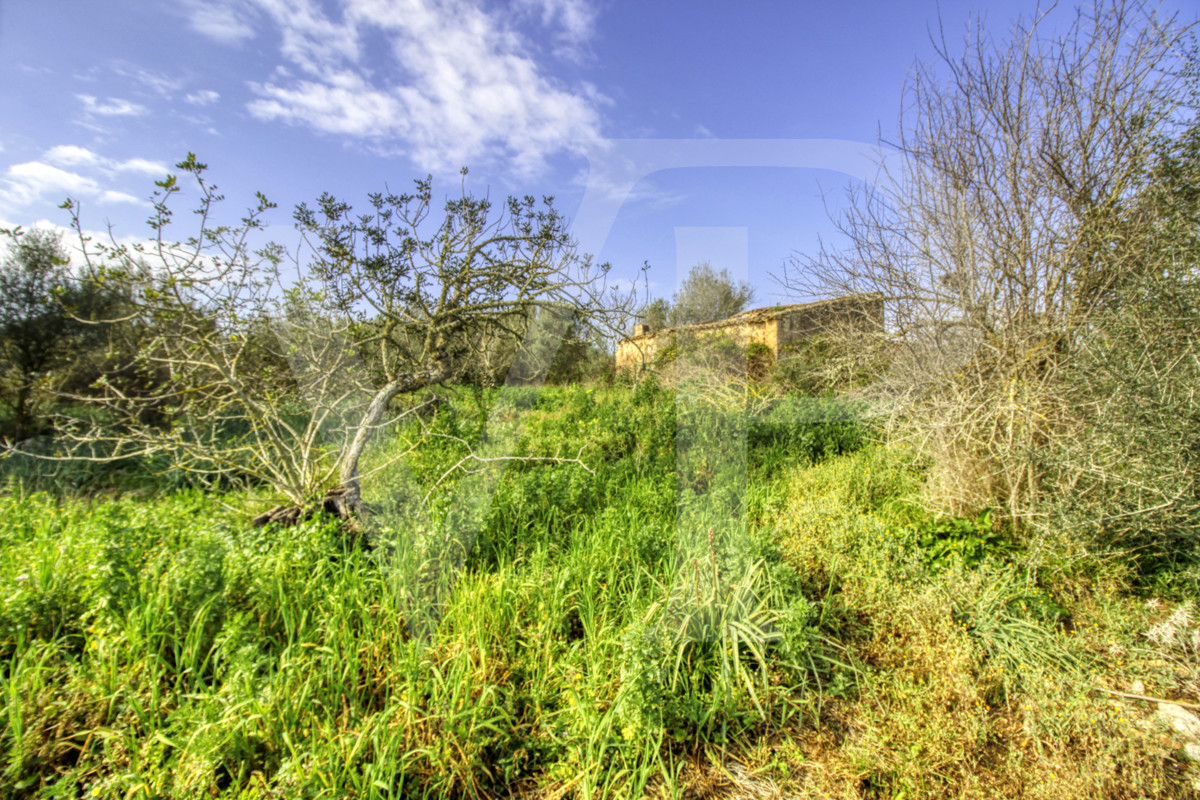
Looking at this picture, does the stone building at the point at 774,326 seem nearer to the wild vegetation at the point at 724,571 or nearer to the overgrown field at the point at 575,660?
the wild vegetation at the point at 724,571

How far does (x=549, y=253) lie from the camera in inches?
195

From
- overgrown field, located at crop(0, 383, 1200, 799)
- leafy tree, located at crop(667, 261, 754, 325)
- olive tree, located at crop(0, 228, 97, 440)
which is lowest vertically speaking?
overgrown field, located at crop(0, 383, 1200, 799)

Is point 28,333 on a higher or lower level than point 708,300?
lower

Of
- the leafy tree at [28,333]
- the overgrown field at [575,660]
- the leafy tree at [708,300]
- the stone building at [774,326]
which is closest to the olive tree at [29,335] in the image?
the leafy tree at [28,333]

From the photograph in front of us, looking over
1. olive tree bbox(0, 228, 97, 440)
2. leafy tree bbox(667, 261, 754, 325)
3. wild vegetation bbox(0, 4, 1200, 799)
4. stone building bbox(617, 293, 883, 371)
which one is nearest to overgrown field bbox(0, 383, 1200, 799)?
wild vegetation bbox(0, 4, 1200, 799)

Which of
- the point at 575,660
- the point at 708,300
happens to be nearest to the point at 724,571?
the point at 575,660

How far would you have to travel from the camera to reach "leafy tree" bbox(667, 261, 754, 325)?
8.16 meters

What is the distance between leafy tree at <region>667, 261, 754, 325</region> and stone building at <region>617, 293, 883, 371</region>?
0.42m

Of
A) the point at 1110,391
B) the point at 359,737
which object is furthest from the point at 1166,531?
the point at 359,737

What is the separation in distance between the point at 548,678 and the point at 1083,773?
191cm

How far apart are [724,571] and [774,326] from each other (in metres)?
7.13

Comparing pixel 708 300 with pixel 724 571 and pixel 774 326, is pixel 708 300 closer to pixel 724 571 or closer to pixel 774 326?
pixel 774 326

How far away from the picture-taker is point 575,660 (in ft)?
6.81

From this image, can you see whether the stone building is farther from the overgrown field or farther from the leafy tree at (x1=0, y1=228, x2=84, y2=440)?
the leafy tree at (x1=0, y1=228, x2=84, y2=440)
